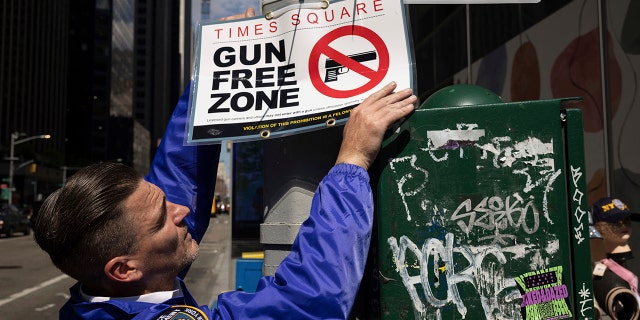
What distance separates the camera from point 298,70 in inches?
79.3

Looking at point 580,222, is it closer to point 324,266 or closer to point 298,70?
point 324,266

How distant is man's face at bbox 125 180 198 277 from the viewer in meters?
1.50

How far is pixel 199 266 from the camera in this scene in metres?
17.0

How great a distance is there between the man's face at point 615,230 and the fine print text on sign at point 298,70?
8.61ft

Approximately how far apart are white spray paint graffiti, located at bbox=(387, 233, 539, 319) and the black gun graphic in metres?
0.67

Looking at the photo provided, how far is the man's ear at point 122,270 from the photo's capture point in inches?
57.7

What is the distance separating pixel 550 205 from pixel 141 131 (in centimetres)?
13597

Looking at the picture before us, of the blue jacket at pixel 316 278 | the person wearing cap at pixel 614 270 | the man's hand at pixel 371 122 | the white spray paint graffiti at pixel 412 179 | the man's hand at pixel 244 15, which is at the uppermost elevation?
the man's hand at pixel 244 15

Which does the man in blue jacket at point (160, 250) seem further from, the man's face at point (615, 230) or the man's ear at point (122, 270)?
the man's face at point (615, 230)

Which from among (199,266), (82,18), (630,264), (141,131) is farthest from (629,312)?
(141,131)

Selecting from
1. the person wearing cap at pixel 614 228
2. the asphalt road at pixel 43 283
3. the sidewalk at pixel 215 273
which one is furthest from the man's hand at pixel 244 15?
the asphalt road at pixel 43 283

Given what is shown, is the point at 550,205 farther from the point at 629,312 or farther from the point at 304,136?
the point at 629,312

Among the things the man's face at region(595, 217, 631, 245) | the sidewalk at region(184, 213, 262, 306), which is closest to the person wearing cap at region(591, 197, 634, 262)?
the man's face at region(595, 217, 631, 245)

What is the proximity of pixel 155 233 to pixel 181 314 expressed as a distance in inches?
9.9
